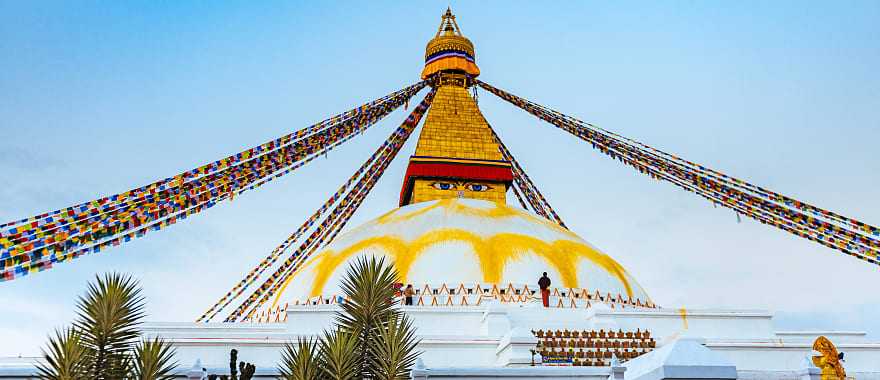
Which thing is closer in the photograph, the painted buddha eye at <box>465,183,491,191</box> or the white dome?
the white dome

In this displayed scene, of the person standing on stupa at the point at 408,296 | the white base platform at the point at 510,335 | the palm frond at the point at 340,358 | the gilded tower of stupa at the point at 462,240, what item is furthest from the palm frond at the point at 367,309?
the person standing on stupa at the point at 408,296

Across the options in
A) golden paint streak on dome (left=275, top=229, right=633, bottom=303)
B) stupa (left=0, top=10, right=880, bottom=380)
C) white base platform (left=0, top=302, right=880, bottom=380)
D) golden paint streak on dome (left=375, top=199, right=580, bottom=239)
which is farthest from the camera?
golden paint streak on dome (left=375, top=199, right=580, bottom=239)

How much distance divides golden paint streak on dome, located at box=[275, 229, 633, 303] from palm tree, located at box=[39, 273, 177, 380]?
11.3 metres

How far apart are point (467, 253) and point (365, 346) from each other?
445 inches

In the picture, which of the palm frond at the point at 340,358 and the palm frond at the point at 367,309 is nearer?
the palm frond at the point at 340,358

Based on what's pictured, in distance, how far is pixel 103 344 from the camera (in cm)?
615

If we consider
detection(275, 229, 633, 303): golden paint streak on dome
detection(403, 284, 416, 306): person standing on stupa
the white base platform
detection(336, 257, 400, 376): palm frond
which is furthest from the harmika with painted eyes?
detection(336, 257, 400, 376): palm frond

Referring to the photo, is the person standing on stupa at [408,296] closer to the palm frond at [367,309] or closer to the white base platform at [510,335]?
the white base platform at [510,335]

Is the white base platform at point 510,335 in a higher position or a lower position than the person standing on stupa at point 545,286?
lower

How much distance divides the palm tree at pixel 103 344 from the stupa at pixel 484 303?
2.78 meters

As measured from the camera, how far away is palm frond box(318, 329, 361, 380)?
615 centimetres

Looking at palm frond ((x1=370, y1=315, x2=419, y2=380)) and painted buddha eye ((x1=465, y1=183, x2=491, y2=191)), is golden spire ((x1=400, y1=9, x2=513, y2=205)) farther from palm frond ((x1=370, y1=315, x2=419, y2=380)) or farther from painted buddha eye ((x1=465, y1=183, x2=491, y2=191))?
palm frond ((x1=370, y1=315, x2=419, y2=380))

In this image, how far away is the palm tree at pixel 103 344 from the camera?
19.4ft

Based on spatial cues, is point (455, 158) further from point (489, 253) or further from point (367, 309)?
point (367, 309)
